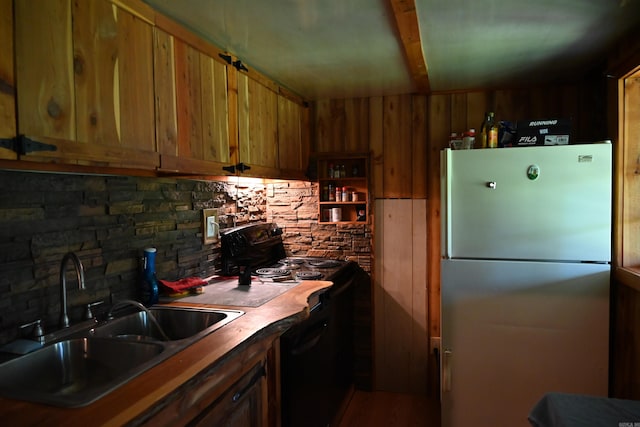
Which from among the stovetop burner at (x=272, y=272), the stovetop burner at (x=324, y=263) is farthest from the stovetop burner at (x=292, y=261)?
the stovetop burner at (x=272, y=272)

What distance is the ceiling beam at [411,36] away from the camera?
1.56 meters

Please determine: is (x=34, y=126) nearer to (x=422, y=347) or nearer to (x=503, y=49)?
(x=503, y=49)

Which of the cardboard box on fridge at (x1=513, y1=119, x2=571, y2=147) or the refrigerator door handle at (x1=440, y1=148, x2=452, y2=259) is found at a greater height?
the cardboard box on fridge at (x1=513, y1=119, x2=571, y2=147)

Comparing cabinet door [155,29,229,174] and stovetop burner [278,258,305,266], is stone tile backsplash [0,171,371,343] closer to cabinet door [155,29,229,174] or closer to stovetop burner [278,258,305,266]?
cabinet door [155,29,229,174]

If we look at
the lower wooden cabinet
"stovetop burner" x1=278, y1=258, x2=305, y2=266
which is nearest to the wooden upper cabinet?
the lower wooden cabinet

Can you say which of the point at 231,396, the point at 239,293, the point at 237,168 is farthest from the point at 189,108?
the point at 231,396

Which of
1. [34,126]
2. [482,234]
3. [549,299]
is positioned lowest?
[549,299]

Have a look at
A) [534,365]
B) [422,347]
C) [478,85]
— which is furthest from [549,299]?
[478,85]

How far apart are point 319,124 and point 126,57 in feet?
6.21

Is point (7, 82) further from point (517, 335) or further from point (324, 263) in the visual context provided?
point (517, 335)

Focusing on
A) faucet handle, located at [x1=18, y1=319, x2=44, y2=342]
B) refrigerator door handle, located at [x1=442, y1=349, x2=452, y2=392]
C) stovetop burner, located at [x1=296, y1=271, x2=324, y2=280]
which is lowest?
refrigerator door handle, located at [x1=442, y1=349, x2=452, y2=392]

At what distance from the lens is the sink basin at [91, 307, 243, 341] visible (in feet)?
5.37

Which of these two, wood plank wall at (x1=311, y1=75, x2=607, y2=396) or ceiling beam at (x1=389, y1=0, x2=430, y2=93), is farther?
wood plank wall at (x1=311, y1=75, x2=607, y2=396)

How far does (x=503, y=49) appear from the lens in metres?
2.10
